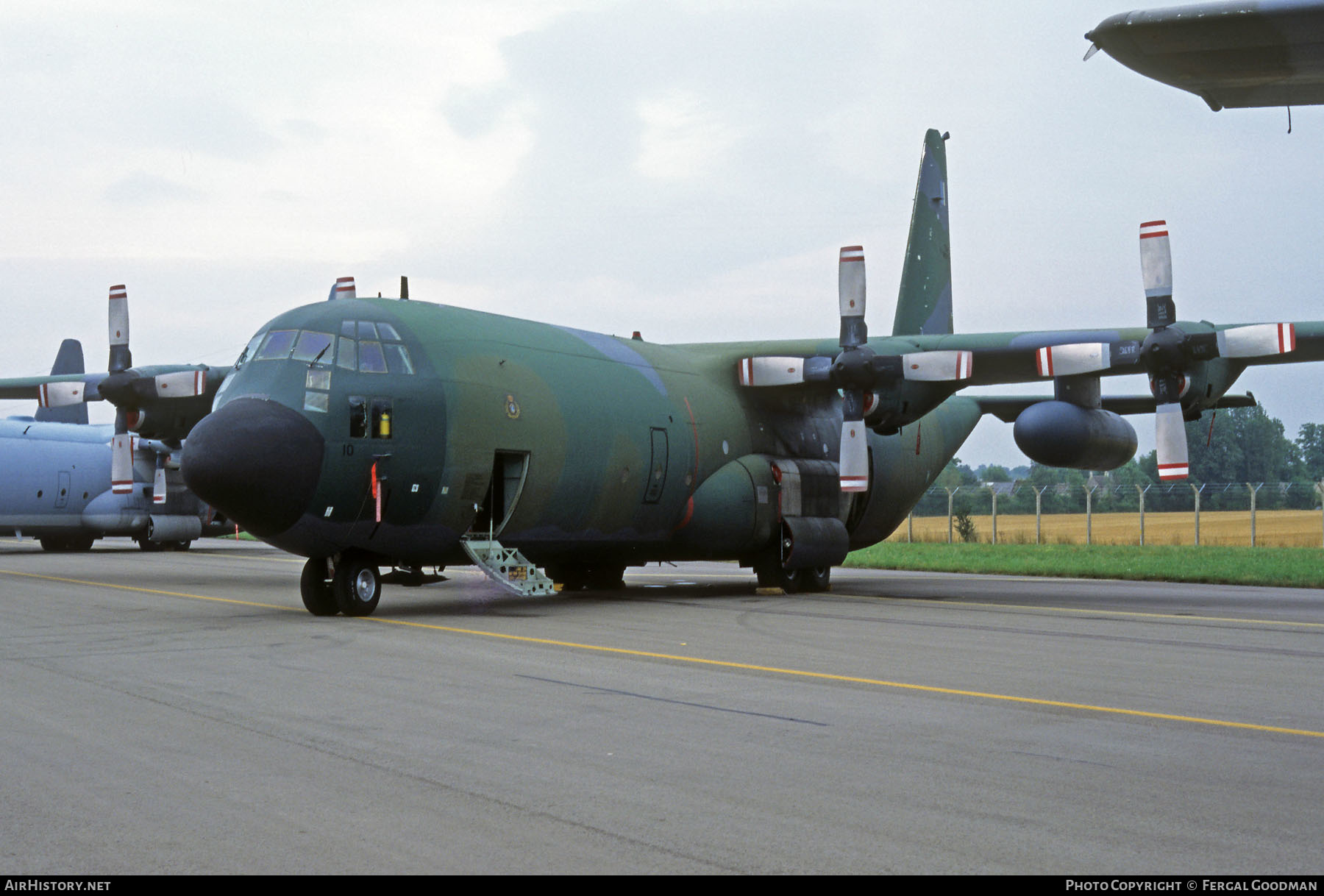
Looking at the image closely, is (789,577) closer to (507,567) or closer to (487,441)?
(507,567)

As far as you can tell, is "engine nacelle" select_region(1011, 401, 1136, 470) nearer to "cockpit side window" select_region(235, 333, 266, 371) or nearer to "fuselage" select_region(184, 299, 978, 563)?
"fuselage" select_region(184, 299, 978, 563)

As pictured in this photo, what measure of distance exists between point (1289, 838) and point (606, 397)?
14.8 m

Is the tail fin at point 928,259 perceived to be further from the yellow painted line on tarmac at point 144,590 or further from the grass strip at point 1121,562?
the yellow painted line on tarmac at point 144,590

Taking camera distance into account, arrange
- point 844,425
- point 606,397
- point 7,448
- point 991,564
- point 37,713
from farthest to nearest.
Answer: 1. point 7,448
2. point 991,564
3. point 844,425
4. point 606,397
5. point 37,713

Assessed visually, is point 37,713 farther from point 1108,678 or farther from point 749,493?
point 749,493

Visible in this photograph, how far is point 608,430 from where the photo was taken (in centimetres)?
1923

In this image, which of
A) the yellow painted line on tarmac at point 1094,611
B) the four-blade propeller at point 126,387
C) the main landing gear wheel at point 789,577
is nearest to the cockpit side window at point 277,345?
the four-blade propeller at point 126,387

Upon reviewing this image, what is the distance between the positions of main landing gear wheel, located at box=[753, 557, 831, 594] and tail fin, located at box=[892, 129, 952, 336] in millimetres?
7131

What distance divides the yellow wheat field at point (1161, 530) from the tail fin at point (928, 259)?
18377 mm

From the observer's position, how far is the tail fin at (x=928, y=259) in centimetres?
2758

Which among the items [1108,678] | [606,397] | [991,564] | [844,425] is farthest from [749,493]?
[991,564]

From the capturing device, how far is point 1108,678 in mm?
10680

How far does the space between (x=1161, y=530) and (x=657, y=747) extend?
6105cm

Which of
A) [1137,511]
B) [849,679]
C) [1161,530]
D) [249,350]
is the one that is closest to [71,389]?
[249,350]
